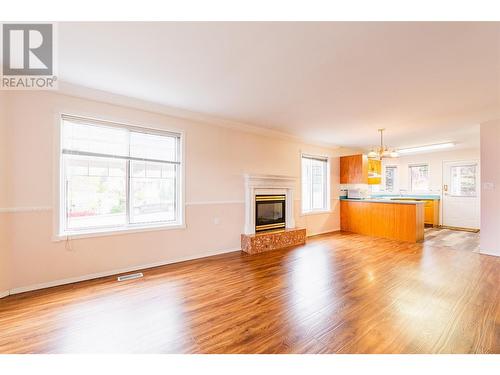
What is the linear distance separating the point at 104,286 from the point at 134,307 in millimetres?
799

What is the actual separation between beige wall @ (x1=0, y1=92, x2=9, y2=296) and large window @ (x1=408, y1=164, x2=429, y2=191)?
9.94 metres

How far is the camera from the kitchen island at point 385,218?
5.03m

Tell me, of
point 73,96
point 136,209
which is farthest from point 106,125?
point 136,209

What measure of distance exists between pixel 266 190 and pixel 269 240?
1075 millimetres

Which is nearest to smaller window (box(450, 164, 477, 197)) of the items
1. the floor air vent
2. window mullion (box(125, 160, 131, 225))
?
the floor air vent

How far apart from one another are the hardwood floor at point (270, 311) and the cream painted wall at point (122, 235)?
1.01 feet

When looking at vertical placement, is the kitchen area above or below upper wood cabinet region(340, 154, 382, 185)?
below

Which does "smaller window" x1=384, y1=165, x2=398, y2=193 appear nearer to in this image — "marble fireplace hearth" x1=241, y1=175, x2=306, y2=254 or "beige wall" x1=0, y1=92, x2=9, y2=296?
"marble fireplace hearth" x1=241, y1=175, x2=306, y2=254

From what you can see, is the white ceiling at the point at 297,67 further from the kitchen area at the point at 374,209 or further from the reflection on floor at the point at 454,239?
the reflection on floor at the point at 454,239

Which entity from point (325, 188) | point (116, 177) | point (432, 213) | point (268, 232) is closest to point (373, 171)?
point (325, 188)

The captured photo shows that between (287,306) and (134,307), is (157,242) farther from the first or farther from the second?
(287,306)

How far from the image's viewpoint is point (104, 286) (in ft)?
9.01

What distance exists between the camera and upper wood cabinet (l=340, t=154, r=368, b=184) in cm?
609

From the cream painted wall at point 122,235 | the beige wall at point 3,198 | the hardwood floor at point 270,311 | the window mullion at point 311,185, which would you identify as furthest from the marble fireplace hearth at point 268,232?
the beige wall at point 3,198
